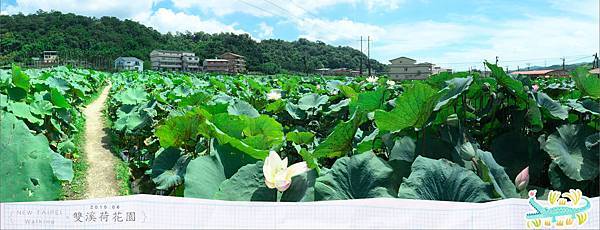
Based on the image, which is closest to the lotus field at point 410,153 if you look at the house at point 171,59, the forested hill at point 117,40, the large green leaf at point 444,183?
the large green leaf at point 444,183

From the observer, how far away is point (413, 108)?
2.68 ft

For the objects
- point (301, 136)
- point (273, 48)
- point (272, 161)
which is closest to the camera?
point (272, 161)

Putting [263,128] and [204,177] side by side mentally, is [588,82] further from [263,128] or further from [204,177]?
[204,177]

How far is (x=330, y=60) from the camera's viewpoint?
263cm

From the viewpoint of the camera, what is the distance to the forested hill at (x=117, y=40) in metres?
1.63

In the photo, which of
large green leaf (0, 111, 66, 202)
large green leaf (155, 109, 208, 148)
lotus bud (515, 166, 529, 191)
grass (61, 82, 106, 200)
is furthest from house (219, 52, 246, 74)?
lotus bud (515, 166, 529, 191)

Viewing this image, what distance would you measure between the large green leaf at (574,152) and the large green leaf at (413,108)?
21 centimetres

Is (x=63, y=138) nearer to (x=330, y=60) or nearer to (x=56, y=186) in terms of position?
(x=330, y=60)

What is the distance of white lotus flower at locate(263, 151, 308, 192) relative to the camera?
2.07 feet

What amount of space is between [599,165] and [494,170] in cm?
25

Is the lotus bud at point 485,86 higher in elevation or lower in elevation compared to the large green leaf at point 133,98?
higher

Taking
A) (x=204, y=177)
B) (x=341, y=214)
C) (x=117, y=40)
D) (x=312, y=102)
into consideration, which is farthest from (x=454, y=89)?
(x=312, y=102)

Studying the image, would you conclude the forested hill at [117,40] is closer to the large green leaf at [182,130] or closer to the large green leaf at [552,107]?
the large green leaf at [182,130]

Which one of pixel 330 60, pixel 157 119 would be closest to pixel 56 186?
pixel 330 60
